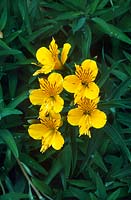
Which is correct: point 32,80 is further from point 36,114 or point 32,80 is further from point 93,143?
point 93,143

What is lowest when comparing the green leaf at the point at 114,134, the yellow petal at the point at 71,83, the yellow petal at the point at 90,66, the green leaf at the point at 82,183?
the green leaf at the point at 82,183

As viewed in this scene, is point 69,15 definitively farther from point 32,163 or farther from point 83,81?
point 32,163

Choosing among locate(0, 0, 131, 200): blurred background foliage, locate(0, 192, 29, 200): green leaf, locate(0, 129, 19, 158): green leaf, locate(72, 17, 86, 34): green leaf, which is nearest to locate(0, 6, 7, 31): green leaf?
locate(0, 0, 131, 200): blurred background foliage

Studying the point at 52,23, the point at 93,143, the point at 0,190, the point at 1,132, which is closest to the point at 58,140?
the point at 93,143

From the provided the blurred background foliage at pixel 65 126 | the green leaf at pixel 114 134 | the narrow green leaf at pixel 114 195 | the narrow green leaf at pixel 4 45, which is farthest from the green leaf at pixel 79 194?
the narrow green leaf at pixel 4 45

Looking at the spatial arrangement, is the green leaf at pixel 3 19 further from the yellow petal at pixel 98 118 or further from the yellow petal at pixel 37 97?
the yellow petal at pixel 98 118

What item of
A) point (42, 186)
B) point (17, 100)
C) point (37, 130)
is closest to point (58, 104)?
point (37, 130)

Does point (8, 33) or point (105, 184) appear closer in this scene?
point (105, 184)

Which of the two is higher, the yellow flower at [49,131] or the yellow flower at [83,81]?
the yellow flower at [83,81]
